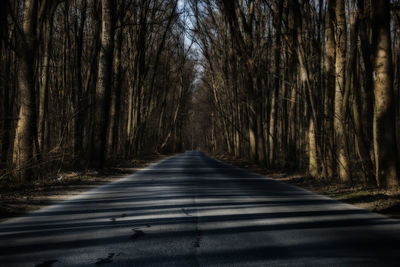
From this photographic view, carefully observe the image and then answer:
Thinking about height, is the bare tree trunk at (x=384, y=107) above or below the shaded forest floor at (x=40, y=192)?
above

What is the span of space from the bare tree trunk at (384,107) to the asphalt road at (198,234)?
2577 millimetres

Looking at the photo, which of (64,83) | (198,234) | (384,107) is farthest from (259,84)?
(198,234)

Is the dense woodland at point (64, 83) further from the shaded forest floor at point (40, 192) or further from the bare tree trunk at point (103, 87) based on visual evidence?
the shaded forest floor at point (40, 192)

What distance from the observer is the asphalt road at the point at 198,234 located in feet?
15.2

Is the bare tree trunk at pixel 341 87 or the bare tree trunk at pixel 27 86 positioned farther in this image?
the bare tree trunk at pixel 341 87

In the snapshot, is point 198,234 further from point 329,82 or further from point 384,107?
point 329,82

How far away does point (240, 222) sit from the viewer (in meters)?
6.76

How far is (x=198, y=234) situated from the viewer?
19.1 feet

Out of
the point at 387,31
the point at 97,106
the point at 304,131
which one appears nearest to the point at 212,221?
the point at 387,31

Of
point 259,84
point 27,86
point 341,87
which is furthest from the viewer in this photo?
point 259,84

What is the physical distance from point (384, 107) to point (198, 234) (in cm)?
734

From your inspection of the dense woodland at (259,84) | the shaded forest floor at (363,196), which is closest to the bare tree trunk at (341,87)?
the dense woodland at (259,84)

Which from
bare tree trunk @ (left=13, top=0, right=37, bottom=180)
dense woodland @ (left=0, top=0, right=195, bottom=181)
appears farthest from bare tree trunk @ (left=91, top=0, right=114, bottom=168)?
bare tree trunk @ (left=13, top=0, right=37, bottom=180)

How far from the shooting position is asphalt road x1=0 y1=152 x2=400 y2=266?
4629 millimetres
